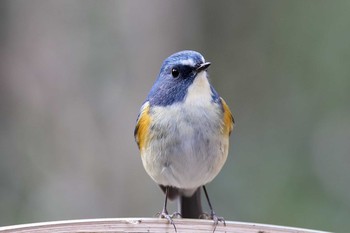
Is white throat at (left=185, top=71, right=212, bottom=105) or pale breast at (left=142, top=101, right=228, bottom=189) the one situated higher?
white throat at (left=185, top=71, right=212, bottom=105)

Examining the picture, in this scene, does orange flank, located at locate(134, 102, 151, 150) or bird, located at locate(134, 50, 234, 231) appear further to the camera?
orange flank, located at locate(134, 102, 151, 150)

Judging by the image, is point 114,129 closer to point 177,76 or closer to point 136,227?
point 177,76

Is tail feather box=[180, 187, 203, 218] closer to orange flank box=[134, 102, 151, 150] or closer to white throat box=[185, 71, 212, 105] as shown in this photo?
orange flank box=[134, 102, 151, 150]

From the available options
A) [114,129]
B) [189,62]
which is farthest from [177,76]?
[114,129]

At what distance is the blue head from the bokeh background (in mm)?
2051

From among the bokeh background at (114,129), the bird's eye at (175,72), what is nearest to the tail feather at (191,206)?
the bird's eye at (175,72)

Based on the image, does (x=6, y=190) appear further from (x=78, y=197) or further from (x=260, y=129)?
(x=260, y=129)

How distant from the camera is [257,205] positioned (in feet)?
25.2

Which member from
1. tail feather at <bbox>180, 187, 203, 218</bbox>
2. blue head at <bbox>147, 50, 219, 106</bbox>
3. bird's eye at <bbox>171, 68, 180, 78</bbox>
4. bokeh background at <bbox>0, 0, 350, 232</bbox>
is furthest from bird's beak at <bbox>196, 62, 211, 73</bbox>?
bokeh background at <bbox>0, 0, 350, 232</bbox>

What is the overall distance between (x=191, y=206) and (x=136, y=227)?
1273 millimetres

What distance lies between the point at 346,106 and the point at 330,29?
0.99 metres

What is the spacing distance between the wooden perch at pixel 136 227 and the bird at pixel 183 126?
1.40 ft

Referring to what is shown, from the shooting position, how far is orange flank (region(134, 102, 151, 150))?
404cm

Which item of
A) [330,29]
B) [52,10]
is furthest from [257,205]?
[52,10]
